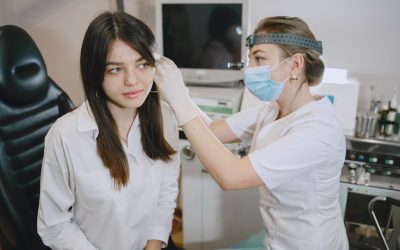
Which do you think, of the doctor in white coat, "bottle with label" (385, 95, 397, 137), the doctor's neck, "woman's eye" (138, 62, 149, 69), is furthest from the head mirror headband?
"bottle with label" (385, 95, 397, 137)

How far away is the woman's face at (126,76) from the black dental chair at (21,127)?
0.43 m

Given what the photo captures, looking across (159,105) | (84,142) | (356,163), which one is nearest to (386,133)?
(356,163)

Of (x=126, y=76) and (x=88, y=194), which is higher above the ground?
(x=126, y=76)

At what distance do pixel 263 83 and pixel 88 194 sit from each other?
655 millimetres

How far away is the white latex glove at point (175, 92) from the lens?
1.04 m

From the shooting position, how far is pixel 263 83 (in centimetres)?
114

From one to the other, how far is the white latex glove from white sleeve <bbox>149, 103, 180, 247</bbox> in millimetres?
280

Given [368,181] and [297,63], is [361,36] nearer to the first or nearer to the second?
[368,181]

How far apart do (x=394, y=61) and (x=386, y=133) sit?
0.38 metres

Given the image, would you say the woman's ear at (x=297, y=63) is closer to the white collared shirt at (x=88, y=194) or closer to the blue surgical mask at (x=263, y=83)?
the blue surgical mask at (x=263, y=83)

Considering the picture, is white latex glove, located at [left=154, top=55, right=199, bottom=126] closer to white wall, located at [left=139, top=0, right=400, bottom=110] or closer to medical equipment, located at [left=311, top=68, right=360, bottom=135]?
medical equipment, located at [left=311, top=68, right=360, bottom=135]

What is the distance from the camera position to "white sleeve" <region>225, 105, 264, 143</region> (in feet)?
4.69

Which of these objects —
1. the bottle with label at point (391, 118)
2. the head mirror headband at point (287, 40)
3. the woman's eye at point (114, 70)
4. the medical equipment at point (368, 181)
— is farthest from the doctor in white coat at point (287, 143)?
the bottle with label at point (391, 118)

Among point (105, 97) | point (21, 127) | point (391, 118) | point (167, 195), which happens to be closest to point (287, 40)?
point (105, 97)
